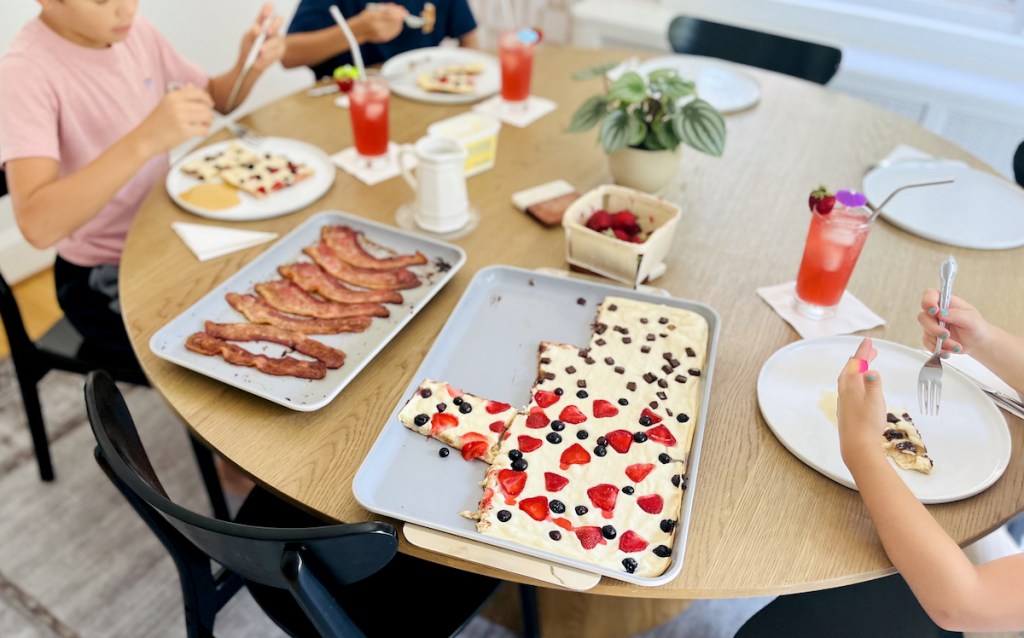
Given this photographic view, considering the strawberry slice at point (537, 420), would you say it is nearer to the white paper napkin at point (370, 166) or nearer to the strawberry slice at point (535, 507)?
the strawberry slice at point (535, 507)

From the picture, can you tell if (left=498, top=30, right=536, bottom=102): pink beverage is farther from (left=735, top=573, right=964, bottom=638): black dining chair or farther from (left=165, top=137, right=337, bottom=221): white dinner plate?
(left=735, top=573, right=964, bottom=638): black dining chair

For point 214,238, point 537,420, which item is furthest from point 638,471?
point 214,238

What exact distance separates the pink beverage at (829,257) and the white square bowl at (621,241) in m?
0.23

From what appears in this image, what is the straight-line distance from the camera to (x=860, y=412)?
89 centimetres

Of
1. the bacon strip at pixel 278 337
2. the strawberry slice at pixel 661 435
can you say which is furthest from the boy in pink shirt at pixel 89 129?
the strawberry slice at pixel 661 435

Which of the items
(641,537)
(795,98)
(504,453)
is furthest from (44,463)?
(795,98)

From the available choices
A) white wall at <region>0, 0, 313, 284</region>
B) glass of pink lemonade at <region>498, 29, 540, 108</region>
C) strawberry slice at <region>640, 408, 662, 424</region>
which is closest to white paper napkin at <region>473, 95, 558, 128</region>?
glass of pink lemonade at <region>498, 29, 540, 108</region>

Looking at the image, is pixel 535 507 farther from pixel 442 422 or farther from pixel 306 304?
pixel 306 304

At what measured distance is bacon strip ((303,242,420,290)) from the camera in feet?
4.00

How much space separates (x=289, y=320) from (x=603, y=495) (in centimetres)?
58

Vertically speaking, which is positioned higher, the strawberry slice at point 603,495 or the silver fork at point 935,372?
the silver fork at point 935,372

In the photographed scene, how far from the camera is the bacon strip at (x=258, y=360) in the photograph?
1042mm

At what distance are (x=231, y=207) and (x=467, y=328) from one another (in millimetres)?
603

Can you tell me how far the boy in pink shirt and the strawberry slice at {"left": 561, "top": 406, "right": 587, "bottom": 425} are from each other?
0.99 m
